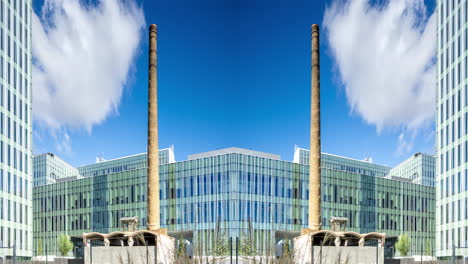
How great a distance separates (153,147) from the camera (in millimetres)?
26891

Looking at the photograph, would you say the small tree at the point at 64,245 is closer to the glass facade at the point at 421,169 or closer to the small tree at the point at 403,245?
the small tree at the point at 403,245

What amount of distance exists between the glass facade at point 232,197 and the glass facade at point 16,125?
16.0 metres

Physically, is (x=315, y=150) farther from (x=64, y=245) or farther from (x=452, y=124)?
(x=64, y=245)

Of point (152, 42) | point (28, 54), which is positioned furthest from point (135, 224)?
point (28, 54)

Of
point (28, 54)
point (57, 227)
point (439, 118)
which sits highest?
point (28, 54)

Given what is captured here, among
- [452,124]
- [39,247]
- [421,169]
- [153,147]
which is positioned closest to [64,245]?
[39,247]

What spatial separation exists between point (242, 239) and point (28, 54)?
2122 inches

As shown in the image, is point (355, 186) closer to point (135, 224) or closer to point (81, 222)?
point (81, 222)

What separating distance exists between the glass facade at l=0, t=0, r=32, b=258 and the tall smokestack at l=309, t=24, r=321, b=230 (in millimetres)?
31035

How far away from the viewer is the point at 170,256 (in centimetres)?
745

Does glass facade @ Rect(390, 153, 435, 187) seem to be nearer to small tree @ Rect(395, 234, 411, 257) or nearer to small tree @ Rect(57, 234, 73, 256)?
small tree @ Rect(395, 234, 411, 257)

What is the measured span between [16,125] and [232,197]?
2280 centimetres

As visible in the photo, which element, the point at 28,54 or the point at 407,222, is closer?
the point at 28,54

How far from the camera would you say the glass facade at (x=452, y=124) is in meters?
47.6
